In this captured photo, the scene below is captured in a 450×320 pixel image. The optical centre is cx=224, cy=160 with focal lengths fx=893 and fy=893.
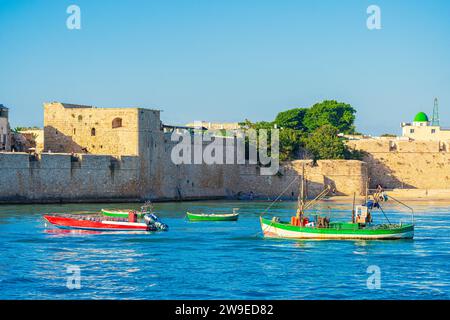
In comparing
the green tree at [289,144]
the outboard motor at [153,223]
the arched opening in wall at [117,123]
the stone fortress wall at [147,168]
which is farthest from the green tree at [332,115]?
the outboard motor at [153,223]

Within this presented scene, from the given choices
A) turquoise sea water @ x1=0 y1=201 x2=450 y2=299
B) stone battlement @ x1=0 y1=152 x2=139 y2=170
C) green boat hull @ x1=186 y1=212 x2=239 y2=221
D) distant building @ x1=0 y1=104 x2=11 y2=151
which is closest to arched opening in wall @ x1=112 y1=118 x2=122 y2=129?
stone battlement @ x1=0 y1=152 x2=139 y2=170

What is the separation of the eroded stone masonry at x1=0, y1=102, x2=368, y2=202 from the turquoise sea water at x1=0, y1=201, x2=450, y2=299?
9.62 meters

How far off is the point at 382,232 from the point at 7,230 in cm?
1285

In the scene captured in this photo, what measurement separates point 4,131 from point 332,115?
39249 millimetres

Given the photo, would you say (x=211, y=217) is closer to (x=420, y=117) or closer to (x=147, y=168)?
(x=147, y=168)

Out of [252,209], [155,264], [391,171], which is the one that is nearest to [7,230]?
[155,264]

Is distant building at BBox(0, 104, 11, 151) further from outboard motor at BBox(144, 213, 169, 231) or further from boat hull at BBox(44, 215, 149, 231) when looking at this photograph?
outboard motor at BBox(144, 213, 169, 231)

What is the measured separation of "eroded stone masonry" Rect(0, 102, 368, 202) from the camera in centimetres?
4456

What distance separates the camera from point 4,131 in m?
49.1

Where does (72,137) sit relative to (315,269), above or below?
above

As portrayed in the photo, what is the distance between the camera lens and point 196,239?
98.0 ft

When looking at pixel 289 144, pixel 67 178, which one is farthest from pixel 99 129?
pixel 289 144

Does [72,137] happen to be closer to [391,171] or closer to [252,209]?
[252,209]

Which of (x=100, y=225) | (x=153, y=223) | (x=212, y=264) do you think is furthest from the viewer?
(x=153, y=223)
